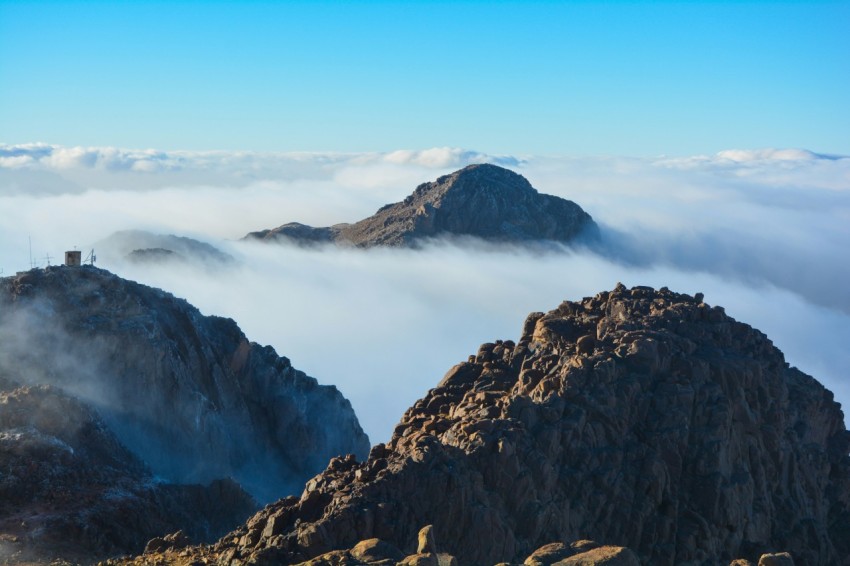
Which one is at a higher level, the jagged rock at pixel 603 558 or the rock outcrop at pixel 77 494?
the jagged rock at pixel 603 558

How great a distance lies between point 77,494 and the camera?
2689 inches

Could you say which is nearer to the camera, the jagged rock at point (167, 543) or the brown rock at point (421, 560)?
the brown rock at point (421, 560)

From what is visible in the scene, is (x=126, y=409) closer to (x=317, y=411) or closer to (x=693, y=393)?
(x=317, y=411)

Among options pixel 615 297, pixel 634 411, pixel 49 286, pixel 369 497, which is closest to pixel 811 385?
pixel 615 297

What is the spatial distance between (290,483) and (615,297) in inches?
1237

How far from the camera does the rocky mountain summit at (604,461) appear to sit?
48906 mm

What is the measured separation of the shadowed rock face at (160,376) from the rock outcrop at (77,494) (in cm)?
297

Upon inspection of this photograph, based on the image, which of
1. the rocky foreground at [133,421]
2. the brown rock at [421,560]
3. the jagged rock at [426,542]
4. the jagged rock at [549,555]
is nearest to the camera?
the brown rock at [421,560]

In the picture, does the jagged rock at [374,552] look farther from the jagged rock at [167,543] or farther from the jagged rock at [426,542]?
the jagged rock at [167,543]

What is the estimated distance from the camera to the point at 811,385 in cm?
6931

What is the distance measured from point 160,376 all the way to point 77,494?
16.4 metres

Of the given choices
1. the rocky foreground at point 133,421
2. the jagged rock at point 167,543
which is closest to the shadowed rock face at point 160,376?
the rocky foreground at point 133,421

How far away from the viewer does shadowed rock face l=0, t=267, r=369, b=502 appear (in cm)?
8106

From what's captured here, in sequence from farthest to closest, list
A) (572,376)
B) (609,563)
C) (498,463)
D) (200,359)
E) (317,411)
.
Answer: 1. (317,411)
2. (200,359)
3. (572,376)
4. (498,463)
5. (609,563)
